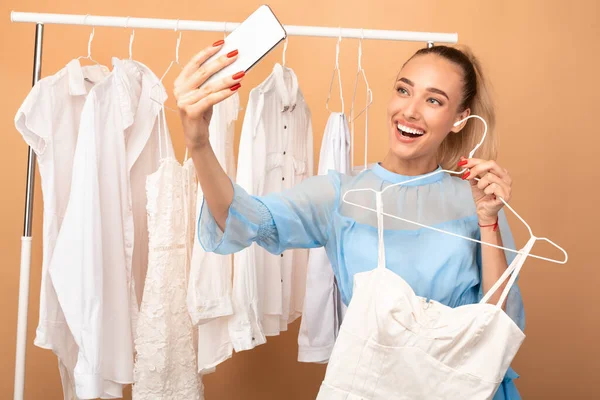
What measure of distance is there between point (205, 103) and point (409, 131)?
65cm

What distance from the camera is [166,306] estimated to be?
6.93ft

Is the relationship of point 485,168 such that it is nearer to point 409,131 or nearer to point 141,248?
point 409,131

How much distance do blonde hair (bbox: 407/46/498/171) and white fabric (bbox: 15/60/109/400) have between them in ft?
3.84

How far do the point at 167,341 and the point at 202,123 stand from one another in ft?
3.32

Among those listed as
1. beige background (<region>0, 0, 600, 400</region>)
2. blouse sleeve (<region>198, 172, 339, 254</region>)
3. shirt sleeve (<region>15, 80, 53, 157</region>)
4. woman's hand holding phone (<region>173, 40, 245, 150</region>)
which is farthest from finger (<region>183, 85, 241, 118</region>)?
beige background (<region>0, 0, 600, 400</region>)

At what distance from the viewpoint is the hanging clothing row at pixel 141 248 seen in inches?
82.1

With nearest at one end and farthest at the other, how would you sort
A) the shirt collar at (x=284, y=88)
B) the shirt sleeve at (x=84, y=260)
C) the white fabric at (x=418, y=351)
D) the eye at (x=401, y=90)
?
the white fabric at (x=418, y=351) → the eye at (x=401, y=90) → the shirt sleeve at (x=84, y=260) → the shirt collar at (x=284, y=88)

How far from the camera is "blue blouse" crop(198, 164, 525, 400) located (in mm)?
1645

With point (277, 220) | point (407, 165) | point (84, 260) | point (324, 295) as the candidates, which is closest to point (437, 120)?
point (407, 165)

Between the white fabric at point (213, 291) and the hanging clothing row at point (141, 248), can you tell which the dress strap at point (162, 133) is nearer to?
the hanging clothing row at point (141, 248)

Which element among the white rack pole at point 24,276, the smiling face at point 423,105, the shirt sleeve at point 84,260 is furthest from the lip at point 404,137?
the white rack pole at point 24,276

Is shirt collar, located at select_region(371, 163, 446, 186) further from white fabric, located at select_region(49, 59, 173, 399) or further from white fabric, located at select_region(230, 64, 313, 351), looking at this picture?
white fabric, located at select_region(49, 59, 173, 399)

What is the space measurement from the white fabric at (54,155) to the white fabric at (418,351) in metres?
1.09

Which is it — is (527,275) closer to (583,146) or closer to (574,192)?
(574,192)
